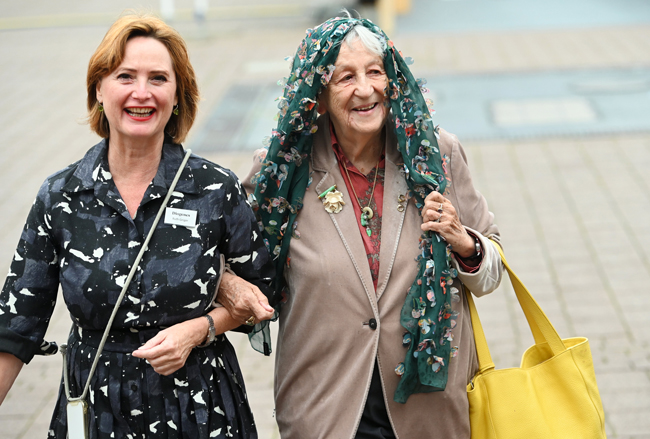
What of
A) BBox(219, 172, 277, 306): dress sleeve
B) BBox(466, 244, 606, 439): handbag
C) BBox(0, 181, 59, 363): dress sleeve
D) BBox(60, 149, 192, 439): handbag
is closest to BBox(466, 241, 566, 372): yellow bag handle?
BBox(466, 244, 606, 439): handbag

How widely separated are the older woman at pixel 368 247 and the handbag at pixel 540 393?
7 cm

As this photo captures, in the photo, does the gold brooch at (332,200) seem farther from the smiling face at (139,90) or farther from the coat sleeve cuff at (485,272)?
the smiling face at (139,90)

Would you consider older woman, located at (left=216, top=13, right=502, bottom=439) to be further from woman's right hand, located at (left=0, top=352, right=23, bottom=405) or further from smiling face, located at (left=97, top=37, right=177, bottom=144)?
woman's right hand, located at (left=0, top=352, right=23, bottom=405)

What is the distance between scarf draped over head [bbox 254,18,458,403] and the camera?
8.31 feet

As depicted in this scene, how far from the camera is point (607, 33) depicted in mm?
12656

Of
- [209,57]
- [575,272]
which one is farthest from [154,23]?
[209,57]

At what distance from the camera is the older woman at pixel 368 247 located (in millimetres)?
2543

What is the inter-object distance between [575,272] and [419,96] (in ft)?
11.5

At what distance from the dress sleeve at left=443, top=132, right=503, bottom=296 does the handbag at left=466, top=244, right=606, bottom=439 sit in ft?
0.20

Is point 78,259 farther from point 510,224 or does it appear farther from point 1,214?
point 1,214

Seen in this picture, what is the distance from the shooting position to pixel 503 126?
8641mm

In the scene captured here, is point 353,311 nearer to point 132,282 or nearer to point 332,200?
point 332,200

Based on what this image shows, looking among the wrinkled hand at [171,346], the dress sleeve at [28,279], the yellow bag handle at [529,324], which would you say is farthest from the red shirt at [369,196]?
the dress sleeve at [28,279]

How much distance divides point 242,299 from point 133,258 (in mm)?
359
